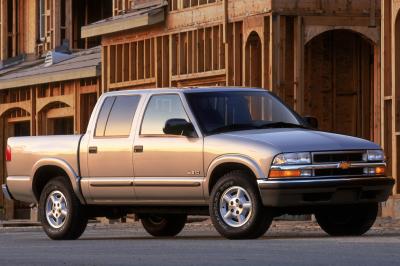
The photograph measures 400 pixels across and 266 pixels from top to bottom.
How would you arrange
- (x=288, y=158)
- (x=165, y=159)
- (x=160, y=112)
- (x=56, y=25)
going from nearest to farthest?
(x=288, y=158)
(x=165, y=159)
(x=160, y=112)
(x=56, y=25)

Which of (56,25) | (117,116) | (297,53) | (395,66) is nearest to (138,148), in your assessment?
(117,116)

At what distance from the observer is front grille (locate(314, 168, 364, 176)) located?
1612cm

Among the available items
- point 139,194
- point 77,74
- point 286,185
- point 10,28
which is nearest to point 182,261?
point 286,185

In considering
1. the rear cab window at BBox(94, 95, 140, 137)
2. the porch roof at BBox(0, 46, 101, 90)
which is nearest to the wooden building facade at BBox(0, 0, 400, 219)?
the porch roof at BBox(0, 46, 101, 90)

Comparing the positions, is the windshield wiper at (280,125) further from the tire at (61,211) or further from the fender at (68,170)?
the tire at (61,211)

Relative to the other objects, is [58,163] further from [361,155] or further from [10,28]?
[10,28]

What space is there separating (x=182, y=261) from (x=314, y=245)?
8.15ft

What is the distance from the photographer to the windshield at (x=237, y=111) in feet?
56.0

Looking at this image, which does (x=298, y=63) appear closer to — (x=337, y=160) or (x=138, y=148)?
(x=138, y=148)

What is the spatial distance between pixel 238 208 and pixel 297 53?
13.9m

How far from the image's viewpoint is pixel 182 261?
12.6 meters

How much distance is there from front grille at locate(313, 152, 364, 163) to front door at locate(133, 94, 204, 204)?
4.75 ft

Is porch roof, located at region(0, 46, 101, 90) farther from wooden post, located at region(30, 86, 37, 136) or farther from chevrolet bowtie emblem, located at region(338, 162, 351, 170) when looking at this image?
chevrolet bowtie emblem, located at region(338, 162, 351, 170)

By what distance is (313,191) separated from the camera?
16000 millimetres
